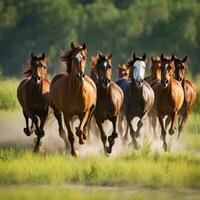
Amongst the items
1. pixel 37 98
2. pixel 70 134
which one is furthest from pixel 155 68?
pixel 70 134

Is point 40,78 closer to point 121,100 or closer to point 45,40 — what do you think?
point 121,100

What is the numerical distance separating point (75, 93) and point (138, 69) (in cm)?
236

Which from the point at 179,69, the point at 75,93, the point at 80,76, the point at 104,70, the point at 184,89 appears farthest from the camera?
the point at 184,89

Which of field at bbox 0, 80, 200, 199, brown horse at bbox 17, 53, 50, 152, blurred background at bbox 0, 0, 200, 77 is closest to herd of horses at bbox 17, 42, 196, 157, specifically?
brown horse at bbox 17, 53, 50, 152

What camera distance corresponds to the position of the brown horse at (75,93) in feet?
64.0

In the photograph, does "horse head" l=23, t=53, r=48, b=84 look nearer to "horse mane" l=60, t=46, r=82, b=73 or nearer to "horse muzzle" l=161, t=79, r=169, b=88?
"horse mane" l=60, t=46, r=82, b=73

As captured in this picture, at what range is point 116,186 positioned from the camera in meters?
16.8

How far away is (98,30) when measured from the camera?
8456cm

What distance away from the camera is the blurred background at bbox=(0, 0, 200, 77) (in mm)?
81250

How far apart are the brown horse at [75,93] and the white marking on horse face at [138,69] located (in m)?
1.69

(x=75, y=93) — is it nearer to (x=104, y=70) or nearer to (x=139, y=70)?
(x=104, y=70)

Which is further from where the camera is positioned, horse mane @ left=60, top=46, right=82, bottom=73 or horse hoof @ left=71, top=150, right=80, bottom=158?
horse mane @ left=60, top=46, right=82, bottom=73

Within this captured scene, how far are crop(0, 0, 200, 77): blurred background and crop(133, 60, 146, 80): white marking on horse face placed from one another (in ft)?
185

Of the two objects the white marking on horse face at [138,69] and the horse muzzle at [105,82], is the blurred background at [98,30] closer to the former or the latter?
the white marking on horse face at [138,69]
